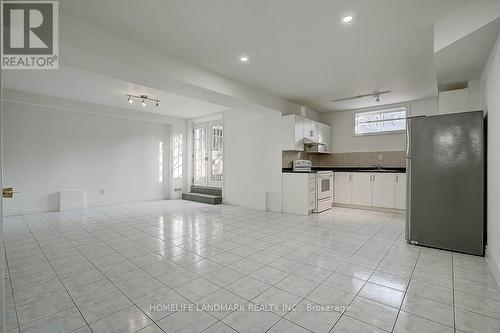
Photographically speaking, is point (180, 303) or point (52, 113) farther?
point (52, 113)

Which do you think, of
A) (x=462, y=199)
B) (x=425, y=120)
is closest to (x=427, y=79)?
(x=425, y=120)

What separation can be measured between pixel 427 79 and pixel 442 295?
380cm

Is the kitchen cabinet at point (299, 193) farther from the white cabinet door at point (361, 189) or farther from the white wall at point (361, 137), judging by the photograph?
the white wall at point (361, 137)

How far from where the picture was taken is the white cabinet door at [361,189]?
5.79 metres

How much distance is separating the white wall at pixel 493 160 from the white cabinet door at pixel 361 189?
2.90m

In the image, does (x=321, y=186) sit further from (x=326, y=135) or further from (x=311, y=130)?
(x=326, y=135)

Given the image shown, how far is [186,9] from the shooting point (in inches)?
97.2

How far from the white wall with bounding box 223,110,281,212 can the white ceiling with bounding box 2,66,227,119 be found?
93cm

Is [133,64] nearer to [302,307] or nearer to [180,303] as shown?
[180,303]

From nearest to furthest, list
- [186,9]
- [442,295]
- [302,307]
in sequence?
[302,307] → [442,295] → [186,9]

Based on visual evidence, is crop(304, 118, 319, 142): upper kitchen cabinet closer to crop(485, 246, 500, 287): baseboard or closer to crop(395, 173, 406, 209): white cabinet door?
crop(395, 173, 406, 209): white cabinet door

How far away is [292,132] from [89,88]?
14.3 feet

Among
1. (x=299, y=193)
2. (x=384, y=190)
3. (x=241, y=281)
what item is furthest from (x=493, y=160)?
(x=299, y=193)

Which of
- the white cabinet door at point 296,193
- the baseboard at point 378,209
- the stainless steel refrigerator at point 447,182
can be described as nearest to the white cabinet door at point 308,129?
the white cabinet door at point 296,193
